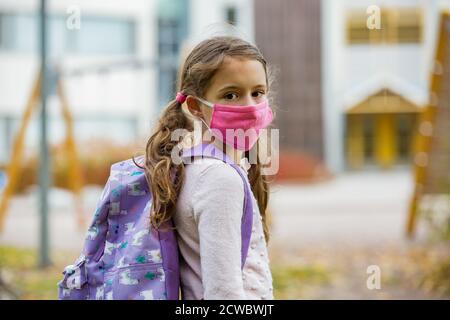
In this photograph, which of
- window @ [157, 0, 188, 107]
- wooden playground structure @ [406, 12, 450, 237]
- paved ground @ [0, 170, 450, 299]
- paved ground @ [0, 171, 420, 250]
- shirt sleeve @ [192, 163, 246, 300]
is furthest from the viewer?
window @ [157, 0, 188, 107]

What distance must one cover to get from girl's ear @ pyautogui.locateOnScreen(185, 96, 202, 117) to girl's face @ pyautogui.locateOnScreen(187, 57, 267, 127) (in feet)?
0.11

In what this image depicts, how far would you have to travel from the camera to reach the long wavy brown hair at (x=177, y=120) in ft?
4.74

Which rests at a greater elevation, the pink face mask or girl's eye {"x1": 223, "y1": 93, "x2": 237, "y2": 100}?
girl's eye {"x1": 223, "y1": 93, "x2": 237, "y2": 100}

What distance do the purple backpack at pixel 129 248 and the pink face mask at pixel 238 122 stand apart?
0.15ft

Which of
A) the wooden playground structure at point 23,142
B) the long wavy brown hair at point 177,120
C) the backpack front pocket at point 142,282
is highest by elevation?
the long wavy brown hair at point 177,120

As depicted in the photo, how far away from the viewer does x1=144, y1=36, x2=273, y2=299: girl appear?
1377mm

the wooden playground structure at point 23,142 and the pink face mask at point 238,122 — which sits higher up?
the pink face mask at point 238,122

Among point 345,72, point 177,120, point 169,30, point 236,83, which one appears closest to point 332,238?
point 177,120

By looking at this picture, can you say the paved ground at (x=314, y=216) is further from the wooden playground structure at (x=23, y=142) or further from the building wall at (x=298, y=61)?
the building wall at (x=298, y=61)

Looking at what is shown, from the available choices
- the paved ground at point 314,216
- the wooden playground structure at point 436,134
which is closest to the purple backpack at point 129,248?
the paved ground at point 314,216

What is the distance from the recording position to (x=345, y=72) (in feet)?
69.7

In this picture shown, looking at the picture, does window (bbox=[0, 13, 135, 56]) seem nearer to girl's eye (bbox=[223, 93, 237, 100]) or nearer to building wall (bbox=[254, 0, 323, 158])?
building wall (bbox=[254, 0, 323, 158])

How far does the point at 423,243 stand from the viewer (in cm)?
672

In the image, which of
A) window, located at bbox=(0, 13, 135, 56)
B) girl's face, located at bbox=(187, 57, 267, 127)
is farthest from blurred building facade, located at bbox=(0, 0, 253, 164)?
girl's face, located at bbox=(187, 57, 267, 127)
